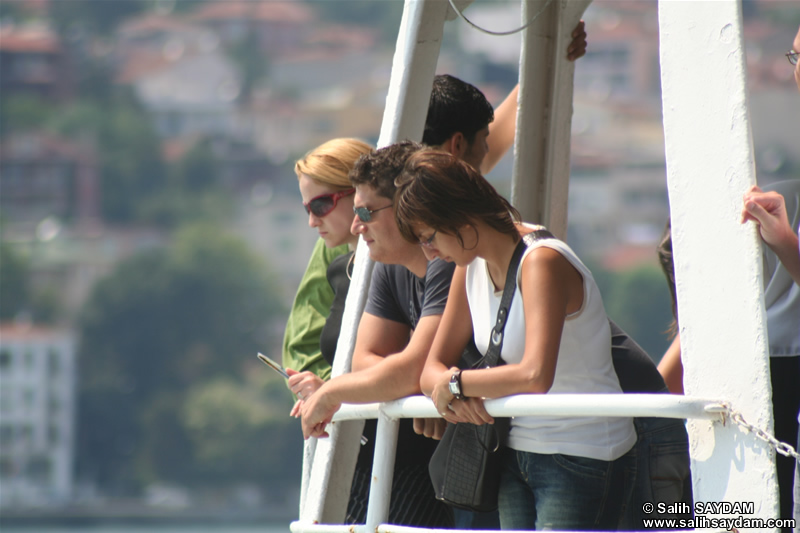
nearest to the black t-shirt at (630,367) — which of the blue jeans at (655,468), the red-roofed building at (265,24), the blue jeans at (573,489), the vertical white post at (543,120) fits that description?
the blue jeans at (655,468)

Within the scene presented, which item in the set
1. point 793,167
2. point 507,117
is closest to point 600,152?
point 793,167

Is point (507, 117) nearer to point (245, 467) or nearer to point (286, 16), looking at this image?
point (245, 467)

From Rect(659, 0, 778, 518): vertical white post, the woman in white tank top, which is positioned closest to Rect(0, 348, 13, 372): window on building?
the woman in white tank top

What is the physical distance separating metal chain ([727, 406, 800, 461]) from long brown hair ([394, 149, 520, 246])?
49 centimetres

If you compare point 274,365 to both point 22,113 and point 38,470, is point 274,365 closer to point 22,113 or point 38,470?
point 38,470

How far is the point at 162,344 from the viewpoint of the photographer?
7544 cm

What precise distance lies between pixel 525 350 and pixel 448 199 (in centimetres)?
28

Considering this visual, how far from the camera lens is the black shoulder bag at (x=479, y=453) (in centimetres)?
203

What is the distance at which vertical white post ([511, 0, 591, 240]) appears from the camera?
3146 millimetres

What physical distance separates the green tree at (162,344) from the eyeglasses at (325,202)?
2714 inches

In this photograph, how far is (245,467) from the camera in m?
70.2

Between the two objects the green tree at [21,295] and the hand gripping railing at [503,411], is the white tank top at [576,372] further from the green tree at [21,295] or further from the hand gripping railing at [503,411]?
the green tree at [21,295]

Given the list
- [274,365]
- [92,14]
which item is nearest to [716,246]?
[274,365]

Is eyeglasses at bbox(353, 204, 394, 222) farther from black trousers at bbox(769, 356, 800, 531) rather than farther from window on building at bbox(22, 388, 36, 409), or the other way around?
window on building at bbox(22, 388, 36, 409)
